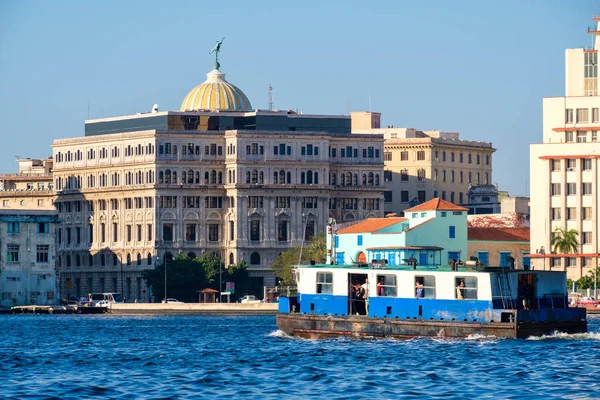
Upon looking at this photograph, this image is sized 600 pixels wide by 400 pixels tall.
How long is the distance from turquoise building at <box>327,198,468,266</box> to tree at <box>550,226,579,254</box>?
39.6 ft

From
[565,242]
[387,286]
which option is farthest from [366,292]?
[565,242]

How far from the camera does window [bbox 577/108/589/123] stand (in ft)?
611

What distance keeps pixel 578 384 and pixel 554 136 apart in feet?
378

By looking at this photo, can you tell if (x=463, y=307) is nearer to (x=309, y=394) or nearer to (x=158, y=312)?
(x=309, y=394)

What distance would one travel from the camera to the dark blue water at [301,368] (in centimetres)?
7212

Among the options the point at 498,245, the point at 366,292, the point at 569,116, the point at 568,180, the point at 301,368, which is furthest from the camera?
the point at 569,116

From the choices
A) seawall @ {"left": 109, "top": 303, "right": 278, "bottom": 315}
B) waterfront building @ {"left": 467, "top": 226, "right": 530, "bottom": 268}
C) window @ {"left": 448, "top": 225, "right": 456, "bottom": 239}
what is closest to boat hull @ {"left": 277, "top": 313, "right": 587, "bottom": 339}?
window @ {"left": 448, "top": 225, "right": 456, "bottom": 239}

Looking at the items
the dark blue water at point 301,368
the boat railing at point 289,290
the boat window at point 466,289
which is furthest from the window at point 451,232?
the boat window at point 466,289

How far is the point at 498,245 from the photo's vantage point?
597 feet

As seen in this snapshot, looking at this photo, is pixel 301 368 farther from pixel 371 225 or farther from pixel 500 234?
pixel 500 234

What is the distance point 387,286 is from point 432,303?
3109 mm

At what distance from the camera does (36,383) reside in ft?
252

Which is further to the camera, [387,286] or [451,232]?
[451,232]

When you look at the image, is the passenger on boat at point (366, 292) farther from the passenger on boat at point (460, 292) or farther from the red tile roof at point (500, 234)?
the red tile roof at point (500, 234)
